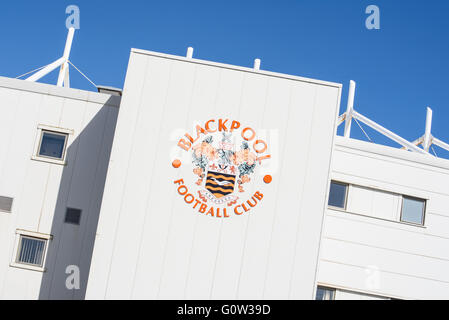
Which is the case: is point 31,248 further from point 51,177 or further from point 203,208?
point 203,208

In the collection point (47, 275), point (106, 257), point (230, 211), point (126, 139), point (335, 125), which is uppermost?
point (335, 125)

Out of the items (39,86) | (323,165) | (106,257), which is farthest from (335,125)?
(39,86)

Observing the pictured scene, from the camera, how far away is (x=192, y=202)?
1170 cm

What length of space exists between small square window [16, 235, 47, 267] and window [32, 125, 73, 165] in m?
2.18

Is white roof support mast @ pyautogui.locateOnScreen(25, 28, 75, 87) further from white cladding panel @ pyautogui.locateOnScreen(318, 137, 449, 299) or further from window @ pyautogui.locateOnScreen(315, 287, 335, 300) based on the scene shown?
window @ pyautogui.locateOnScreen(315, 287, 335, 300)

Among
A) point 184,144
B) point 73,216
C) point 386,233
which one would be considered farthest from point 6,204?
point 386,233

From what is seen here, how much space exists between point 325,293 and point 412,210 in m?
3.38

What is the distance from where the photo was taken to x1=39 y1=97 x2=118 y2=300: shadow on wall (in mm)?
13320

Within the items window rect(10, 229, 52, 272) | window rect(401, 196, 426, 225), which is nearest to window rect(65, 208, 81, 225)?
window rect(10, 229, 52, 272)

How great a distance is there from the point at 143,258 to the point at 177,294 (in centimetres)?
108

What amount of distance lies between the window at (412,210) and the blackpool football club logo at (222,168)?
477cm

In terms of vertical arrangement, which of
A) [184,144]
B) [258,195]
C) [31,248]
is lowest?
[31,248]
